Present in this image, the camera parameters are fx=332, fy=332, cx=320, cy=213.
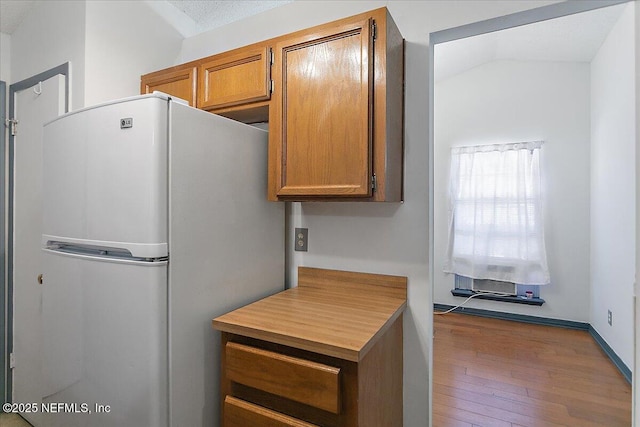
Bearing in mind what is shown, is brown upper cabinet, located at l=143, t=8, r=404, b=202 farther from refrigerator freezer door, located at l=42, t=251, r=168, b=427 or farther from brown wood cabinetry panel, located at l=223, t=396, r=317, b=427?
brown wood cabinetry panel, located at l=223, t=396, r=317, b=427

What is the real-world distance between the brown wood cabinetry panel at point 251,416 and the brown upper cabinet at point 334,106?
804 mm

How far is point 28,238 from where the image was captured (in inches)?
79.5

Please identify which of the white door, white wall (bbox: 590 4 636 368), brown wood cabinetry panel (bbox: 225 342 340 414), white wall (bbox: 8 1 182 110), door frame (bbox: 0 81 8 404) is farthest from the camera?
white wall (bbox: 590 4 636 368)

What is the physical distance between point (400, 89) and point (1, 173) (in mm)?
2429

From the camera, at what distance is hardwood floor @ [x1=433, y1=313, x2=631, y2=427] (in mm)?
2096

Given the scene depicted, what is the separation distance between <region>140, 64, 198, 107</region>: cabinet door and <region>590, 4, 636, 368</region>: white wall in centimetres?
283

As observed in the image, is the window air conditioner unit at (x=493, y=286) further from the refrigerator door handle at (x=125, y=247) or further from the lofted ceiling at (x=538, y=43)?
the refrigerator door handle at (x=125, y=247)

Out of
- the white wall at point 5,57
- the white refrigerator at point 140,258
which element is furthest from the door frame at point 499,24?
the white wall at point 5,57

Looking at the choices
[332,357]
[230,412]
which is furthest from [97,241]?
[332,357]

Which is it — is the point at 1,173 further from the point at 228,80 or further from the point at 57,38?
the point at 228,80

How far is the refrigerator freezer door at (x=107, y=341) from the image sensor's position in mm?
1120

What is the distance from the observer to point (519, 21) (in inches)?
56.1

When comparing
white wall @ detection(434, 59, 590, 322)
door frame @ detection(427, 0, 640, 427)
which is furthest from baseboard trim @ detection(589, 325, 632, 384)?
door frame @ detection(427, 0, 640, 427)

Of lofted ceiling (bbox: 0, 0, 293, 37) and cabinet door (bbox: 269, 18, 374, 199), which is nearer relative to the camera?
cabinet door (bbox: 269, 18, 374, 199)
